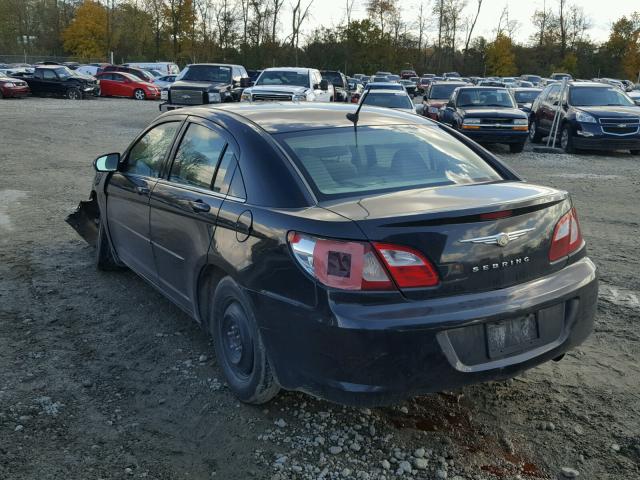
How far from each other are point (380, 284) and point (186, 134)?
6.91 ft

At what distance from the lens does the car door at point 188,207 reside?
385cm

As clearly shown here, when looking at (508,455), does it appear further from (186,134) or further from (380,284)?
(186,134)

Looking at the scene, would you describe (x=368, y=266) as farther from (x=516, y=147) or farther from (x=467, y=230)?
A: (x=516, y=147)

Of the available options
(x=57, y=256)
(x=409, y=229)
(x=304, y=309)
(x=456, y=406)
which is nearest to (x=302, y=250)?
(x=304, y=309)

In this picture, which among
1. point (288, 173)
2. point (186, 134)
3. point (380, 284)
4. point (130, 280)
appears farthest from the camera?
point (130, 280)

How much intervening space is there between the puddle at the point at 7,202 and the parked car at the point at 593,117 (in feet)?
41.6

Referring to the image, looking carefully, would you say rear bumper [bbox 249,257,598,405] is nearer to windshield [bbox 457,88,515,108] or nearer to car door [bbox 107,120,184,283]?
car door [bbox 107,120,184,283]

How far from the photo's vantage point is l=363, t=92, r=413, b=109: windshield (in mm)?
18656

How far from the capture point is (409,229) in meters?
2.97

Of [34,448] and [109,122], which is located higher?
[109,122]

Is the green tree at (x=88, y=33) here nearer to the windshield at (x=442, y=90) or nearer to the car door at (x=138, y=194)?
the windshield at (x=442, y=90)

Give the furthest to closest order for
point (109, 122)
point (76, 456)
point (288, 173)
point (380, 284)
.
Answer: point (109, 122), point (288, 173), point (76, 456), point (380, 284)

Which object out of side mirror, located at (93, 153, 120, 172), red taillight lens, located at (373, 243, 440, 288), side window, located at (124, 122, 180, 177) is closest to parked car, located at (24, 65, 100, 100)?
side mirror, located at (93, 153, 120, 172)

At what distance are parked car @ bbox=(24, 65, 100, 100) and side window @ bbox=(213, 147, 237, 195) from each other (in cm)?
3359
